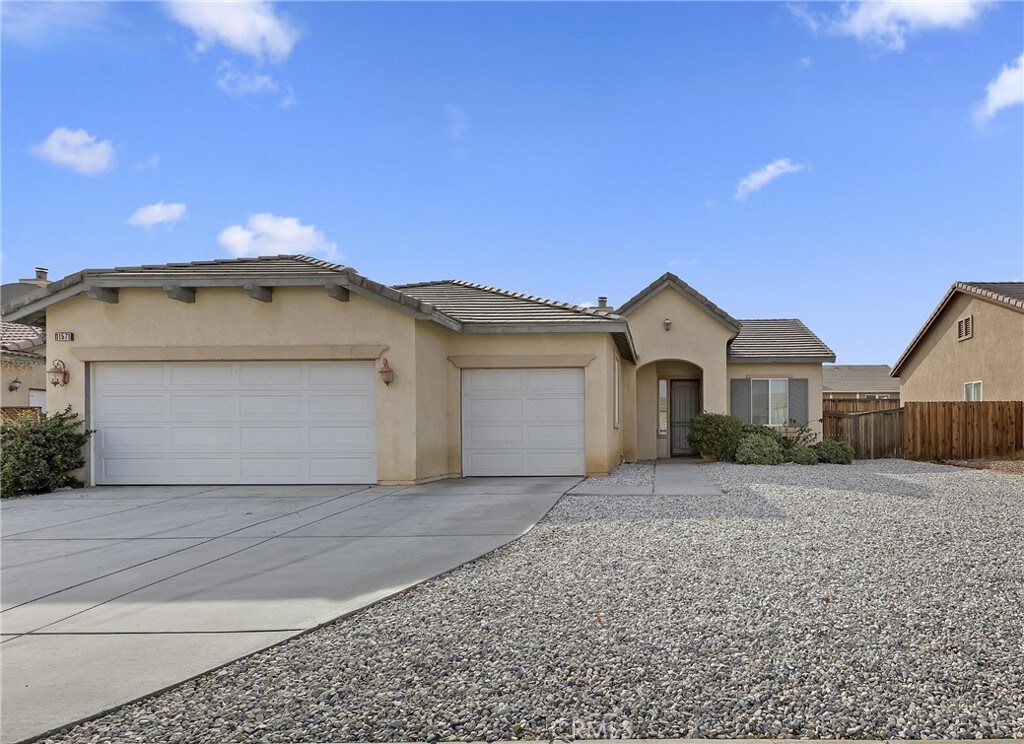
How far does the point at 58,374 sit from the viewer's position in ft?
42.6

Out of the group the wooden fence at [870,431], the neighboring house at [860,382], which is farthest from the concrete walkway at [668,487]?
the neighboring house at [860,382]

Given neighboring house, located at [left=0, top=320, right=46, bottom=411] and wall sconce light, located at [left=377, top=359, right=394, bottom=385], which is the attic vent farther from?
neighboring house, located at [left=0, top=320, right=46, bottom=411]

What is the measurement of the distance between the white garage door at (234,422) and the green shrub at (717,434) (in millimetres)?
9600

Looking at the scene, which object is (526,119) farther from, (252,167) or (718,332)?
(718,332)

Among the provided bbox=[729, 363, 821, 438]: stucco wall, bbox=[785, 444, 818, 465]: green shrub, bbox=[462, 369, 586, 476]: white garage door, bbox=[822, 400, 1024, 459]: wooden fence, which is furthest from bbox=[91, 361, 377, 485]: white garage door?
bbox=[822, 400, 1024, 459]: wooden fence

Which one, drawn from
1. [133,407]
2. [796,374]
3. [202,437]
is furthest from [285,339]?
[796,374]

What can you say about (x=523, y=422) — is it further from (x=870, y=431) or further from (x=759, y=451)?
(x=870, y=431)

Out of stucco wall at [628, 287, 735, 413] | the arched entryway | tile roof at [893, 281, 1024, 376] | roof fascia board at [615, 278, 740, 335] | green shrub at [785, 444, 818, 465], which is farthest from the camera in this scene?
the arched entryway

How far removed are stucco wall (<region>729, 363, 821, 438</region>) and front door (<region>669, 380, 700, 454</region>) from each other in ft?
3.80

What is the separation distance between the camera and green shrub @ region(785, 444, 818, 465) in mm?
17688

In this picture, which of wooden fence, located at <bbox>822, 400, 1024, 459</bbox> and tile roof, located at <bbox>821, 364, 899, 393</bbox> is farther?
tile roof, located at <bbox>821, 364, 899, 393</bbox>

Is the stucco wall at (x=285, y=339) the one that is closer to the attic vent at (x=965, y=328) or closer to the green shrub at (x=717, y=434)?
the green shrub at (x=717, y=434)

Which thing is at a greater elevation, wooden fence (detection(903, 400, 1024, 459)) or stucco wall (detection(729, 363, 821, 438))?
stucco wall (detection(729, 363, 821, 438))

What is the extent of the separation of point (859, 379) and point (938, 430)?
2688 centimetres
